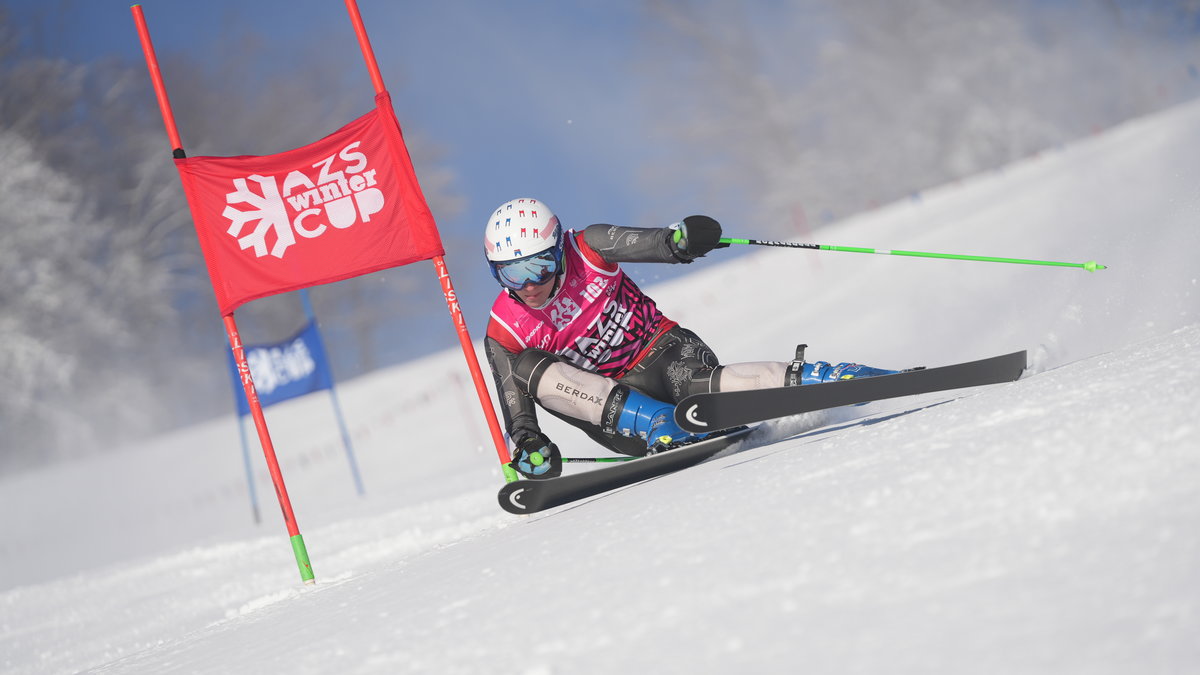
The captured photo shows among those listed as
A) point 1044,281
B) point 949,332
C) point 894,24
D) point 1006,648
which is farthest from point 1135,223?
point 894,24

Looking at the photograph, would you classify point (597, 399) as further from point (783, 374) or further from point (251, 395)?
point (251, 395)

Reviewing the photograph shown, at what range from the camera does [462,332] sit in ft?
15.9

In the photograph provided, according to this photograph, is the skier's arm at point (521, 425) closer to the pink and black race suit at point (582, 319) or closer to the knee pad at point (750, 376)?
the pink and black race suit at point (582, 319)

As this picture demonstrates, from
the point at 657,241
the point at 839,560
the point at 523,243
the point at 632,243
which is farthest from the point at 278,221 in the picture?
the point at 839,560

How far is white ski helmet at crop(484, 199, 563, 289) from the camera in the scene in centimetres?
414

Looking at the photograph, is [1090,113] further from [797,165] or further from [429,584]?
[429,584]

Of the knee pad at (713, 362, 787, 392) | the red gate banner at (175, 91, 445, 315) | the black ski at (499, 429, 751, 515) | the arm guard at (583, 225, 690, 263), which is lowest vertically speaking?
the black ski at (499, 429, 751, 515)

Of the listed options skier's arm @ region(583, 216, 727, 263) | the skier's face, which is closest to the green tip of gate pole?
the skier's face

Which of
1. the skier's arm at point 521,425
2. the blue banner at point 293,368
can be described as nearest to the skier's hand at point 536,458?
the skier's arm at point 521,425

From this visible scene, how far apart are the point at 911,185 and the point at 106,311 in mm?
22016

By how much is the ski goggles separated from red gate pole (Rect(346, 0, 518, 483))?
0.49 metres

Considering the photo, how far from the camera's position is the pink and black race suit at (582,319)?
438 centimetres

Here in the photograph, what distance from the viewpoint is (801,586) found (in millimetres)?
1730

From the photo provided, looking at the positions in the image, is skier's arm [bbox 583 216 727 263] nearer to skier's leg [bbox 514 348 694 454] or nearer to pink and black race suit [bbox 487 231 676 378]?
pink and black race suit [bbox 487 231 676 378]
